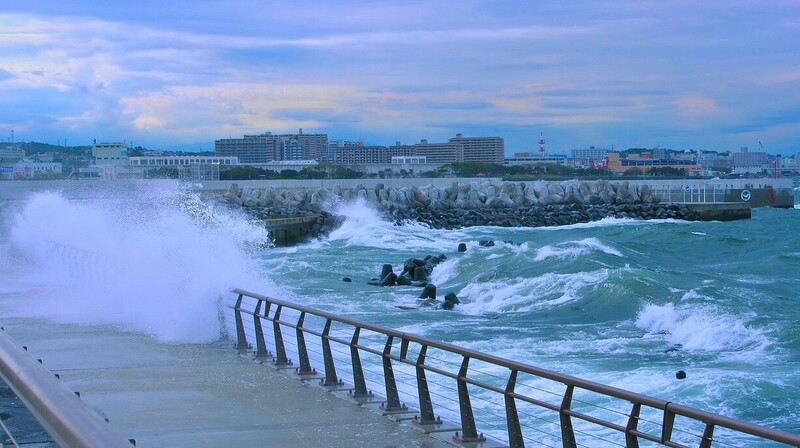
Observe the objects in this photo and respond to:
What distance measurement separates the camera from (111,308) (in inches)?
595

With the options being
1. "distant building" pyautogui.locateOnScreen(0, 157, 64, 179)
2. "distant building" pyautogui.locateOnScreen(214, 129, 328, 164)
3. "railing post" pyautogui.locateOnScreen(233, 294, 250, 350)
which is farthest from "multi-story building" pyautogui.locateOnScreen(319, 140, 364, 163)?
"railing post" pyautogui.locateOnScreen(233, 294, 250, 350)

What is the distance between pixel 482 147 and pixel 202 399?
175584 millimetres

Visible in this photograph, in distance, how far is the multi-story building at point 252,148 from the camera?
521 ft

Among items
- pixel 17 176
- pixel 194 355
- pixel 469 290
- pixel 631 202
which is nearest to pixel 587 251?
pixel 469 290

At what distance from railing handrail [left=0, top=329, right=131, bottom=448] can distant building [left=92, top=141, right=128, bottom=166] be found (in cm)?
9418

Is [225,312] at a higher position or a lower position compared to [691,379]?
higher

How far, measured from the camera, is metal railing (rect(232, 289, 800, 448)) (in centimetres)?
539

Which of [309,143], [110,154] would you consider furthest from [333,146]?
[110,154]

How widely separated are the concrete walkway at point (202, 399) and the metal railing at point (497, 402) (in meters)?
0.31

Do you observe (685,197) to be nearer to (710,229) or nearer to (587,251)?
(710,229)

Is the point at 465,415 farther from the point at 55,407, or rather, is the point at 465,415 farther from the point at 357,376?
the point at 55,407

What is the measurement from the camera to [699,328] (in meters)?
17.6

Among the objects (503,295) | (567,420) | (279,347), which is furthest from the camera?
(503,295)

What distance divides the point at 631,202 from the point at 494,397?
6091 cm
